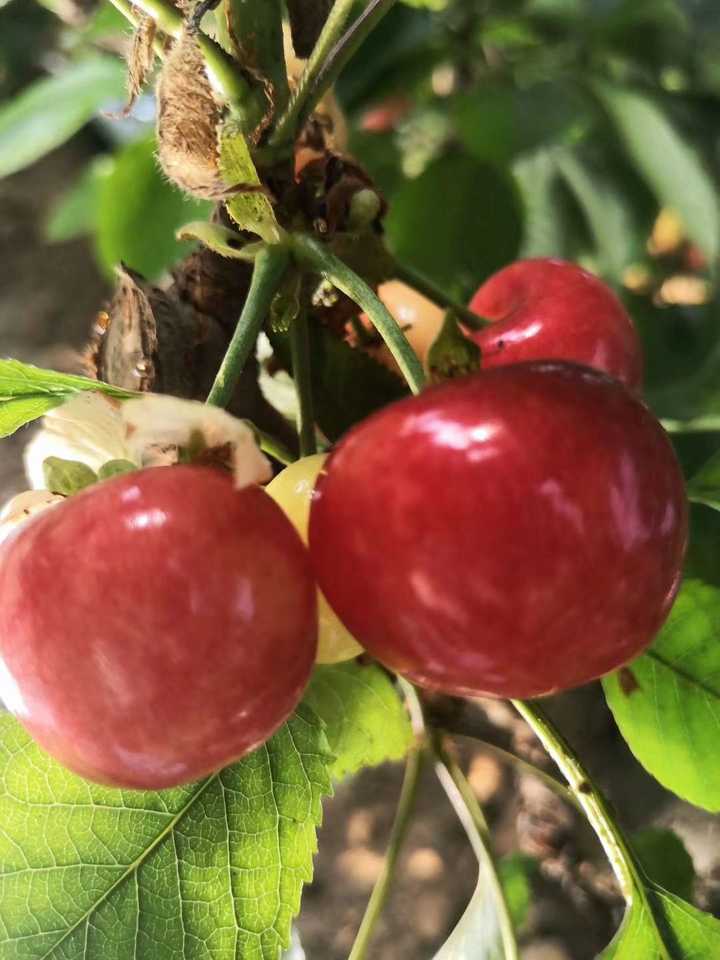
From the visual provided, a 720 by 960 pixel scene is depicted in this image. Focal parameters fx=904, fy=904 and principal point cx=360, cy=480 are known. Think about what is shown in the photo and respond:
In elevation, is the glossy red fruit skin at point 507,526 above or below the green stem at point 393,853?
above

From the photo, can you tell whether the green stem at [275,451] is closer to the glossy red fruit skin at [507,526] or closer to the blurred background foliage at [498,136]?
the glossy red fruit skin at [507,526]

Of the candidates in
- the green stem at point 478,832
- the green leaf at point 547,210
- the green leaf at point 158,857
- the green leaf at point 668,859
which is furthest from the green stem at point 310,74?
the green leaf at point 547,210

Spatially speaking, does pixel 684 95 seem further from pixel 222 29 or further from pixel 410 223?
pixel 222 29

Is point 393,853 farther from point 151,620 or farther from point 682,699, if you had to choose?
point 151,620

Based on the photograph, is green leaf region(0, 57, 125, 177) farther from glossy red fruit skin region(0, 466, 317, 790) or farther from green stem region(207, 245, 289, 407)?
glossy red fruit skin region(0, 466, 317, 790)

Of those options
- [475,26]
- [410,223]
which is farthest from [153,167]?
[475,26]
